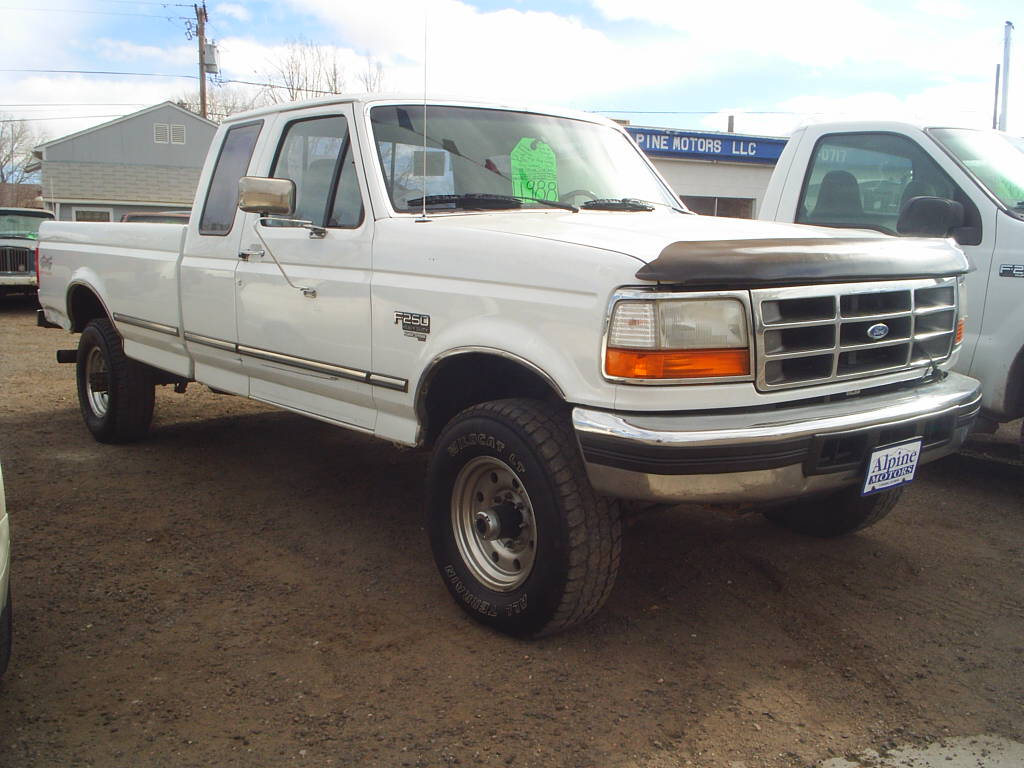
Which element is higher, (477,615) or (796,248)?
(796,248)

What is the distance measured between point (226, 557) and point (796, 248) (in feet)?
9.28

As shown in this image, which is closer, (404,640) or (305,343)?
(404,640)

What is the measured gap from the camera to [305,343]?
13.8ft

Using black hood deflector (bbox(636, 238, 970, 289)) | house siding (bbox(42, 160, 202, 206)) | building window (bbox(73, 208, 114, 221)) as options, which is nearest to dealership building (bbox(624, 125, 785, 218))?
house siding (bbox(42, 160, 202, 206))

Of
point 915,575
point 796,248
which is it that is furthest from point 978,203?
point 796,248

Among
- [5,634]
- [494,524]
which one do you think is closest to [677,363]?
[494,524]

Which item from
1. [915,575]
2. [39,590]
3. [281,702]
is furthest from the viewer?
[915,575]

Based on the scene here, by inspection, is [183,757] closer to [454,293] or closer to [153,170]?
[454,293]

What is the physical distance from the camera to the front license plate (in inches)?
121

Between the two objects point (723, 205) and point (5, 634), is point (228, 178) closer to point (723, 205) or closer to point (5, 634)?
point (5, 634)

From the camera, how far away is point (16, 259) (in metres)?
15.6

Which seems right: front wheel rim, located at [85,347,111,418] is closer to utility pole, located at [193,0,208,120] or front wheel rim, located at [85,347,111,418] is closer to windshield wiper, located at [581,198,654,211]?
windshield wiper, located at [581,198,654,211]

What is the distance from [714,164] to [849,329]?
72.6 ft

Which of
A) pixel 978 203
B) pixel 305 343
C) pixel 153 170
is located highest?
pixel 153 170
